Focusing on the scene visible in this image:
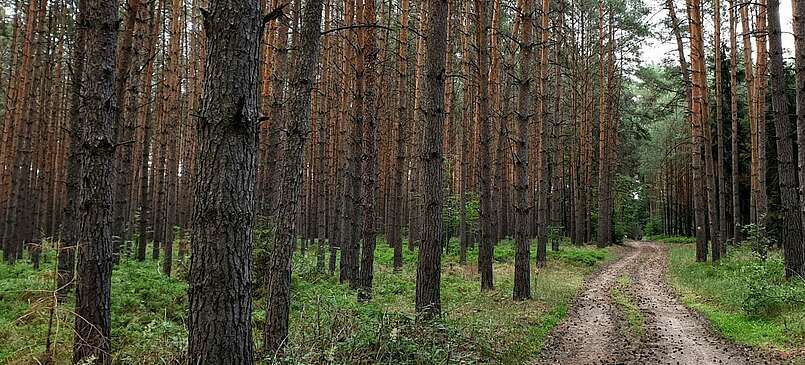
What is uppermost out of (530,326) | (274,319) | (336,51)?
(336,51)

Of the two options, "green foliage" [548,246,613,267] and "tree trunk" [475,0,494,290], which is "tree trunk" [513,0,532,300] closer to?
"tree trunk" [475,0,494,290]

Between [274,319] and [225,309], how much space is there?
243 cm

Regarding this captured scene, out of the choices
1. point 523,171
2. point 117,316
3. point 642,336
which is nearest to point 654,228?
point 523,171

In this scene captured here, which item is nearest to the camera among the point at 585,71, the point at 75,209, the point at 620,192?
the point at 75,209

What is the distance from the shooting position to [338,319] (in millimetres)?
5867

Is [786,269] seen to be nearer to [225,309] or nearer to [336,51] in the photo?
[225,309]

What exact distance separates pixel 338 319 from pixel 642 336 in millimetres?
5705

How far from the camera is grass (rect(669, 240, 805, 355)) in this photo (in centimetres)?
825

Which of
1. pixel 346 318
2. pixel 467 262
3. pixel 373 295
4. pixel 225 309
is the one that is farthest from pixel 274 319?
pixel 467 262

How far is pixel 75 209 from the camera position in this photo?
8.41 m

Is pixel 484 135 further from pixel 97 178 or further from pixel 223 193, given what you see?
pixel 223 193

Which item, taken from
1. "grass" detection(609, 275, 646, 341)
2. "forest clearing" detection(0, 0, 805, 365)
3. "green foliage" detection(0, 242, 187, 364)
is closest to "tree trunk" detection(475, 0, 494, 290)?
"forest clearing" detection(0, 0, 805, 365)

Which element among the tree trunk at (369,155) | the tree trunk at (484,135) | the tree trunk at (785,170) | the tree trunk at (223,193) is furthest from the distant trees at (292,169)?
the tree trunk at (785,170)

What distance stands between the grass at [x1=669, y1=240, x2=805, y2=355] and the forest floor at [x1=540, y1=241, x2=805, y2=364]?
0.11 m
